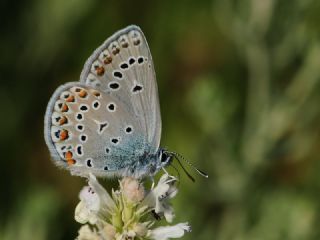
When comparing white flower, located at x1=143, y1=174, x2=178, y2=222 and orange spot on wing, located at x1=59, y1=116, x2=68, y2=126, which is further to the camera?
orange spot on wing, located at x1=59, y1=116, x2=68, y2=126

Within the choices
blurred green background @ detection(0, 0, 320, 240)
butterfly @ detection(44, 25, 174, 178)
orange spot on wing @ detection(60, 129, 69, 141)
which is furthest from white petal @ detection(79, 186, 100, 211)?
blurred green background @ detection(0, 0, 320, 240)

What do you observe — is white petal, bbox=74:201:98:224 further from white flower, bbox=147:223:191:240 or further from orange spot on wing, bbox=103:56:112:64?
orange spot on wing, bbox=103:56:112:64

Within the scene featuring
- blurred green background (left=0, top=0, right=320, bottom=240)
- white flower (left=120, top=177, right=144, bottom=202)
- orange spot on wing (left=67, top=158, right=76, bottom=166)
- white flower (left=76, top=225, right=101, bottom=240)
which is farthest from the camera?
blurred green background (left=0, top=0, right=320, bottom=240)

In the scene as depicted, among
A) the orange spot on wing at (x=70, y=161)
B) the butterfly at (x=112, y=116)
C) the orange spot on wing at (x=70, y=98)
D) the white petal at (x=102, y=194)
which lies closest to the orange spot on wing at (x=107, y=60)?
the butterfly at (x=112, y=116)

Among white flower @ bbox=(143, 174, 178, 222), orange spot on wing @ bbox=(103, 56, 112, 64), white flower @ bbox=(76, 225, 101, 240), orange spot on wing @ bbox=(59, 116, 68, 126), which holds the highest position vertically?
orange spot on wing @ bbox=(103, 56, 112, 64)

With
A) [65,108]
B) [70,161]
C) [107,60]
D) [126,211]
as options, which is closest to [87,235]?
[126,211]

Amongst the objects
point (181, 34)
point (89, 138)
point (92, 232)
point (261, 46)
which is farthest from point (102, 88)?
point (181, 34)

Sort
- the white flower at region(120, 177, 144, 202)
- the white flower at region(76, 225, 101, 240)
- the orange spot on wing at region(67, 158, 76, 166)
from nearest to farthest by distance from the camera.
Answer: the white flower at region(76, 225, 101, 240) < the white flower at region(120, 177, 144, 202) < the orange spot on wing at region(67, 158, 76, 166)

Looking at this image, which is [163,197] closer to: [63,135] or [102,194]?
[102,194]
